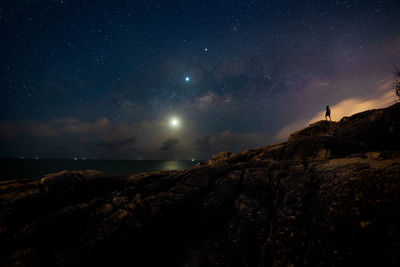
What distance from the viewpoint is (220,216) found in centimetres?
983

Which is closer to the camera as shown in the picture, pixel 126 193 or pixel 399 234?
→ pixel 399 234

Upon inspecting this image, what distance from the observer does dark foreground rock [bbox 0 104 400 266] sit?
5.62 meters

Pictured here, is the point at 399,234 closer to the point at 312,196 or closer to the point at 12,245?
the point at 312,196

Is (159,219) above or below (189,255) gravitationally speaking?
above

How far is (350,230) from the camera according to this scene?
18.0 ft

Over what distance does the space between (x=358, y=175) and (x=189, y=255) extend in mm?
9915

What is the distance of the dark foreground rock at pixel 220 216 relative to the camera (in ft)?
18.4

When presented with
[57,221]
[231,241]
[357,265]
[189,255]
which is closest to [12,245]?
[57,221]

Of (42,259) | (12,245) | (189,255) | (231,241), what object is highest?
(12,245)

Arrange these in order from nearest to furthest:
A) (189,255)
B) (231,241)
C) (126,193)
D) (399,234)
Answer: (399,234) → (231,241) → (189,255) → (126,193)

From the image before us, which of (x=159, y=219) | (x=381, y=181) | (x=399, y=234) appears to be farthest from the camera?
(x=159, y=219)

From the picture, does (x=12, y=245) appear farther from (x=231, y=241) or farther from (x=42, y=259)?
(x=231, y=241)

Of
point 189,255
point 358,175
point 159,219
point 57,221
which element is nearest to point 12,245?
point 57,221

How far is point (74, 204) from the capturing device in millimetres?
10219
